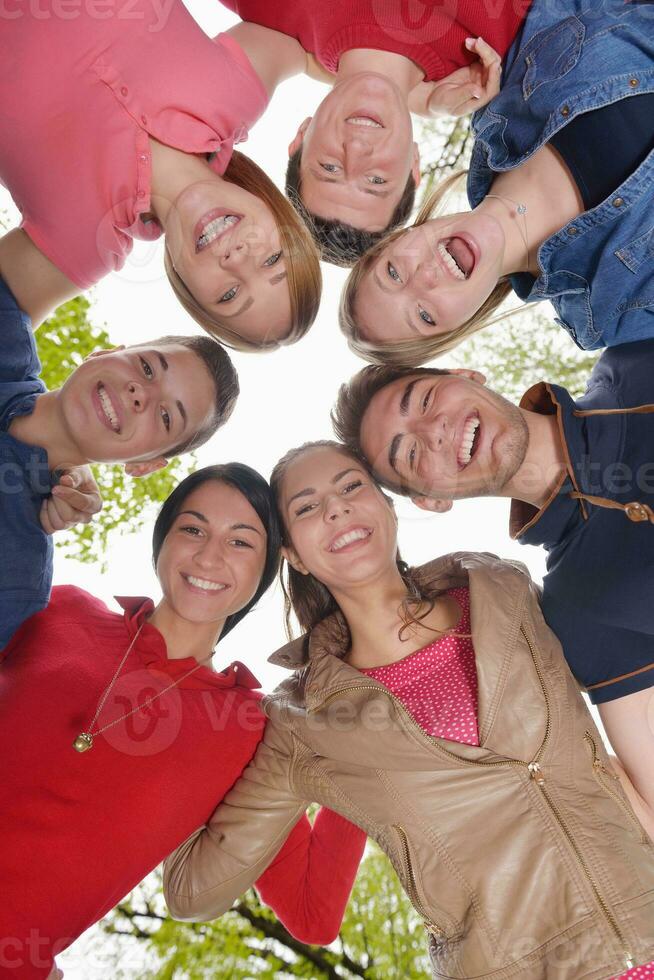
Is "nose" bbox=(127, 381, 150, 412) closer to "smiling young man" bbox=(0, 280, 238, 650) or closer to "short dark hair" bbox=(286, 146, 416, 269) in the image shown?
"smiling young man" bbox=(0, 280, 238, 650)

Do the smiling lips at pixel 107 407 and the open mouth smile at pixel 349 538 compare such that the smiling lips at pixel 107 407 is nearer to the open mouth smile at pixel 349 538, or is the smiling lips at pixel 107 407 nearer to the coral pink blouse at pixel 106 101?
the coral pink blouse at pixel 106 101

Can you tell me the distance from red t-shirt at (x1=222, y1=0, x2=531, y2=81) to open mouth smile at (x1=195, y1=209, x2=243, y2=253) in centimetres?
62

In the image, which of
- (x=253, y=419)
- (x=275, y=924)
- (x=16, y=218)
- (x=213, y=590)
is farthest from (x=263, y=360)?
(x=275, y=924)

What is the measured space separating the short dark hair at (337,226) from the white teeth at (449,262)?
172 millimetres

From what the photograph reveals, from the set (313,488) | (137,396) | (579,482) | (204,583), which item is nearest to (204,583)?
(204,583)

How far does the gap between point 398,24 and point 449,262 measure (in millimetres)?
614

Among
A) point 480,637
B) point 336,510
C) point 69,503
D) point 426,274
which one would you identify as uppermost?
point 426,274

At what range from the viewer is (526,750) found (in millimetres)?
1809

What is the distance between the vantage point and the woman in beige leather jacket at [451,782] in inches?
68.2

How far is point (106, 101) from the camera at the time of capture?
1.72m

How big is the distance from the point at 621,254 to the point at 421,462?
705 millimetres

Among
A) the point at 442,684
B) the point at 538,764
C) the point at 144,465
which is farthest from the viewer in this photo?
the point at 144,465

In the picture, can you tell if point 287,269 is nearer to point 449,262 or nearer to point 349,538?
point 449,262

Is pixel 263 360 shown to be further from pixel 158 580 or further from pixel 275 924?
pixel 275 924
